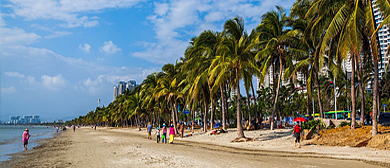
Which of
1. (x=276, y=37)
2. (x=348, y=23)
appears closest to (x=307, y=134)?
(x=348, y=23)

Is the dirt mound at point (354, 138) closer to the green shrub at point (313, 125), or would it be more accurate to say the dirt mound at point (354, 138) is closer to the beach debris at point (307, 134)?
the beach debris at point (307, 134)

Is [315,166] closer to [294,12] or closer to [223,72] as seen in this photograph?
[223,72]

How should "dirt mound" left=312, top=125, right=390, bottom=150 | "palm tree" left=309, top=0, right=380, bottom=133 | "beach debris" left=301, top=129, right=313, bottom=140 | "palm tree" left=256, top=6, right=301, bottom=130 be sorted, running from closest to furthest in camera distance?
"palm tree" left=309, top=0, right=380, bottom=133 → "dirt mound" left=312, top=125, right=390, bottom=150 → "beach debris" left=301, top=129, right=313, bottom=140 → "palm tree" left=256, top=6, right=301, bottom=130

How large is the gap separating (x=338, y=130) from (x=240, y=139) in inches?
263

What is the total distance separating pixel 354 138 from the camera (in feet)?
50.1

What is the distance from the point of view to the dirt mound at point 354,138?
1346 centimetres

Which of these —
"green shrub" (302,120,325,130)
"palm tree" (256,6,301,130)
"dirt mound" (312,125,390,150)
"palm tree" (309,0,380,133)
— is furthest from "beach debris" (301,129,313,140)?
"palm tree" (256,6,301,130)

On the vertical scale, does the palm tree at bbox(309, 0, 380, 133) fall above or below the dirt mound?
above

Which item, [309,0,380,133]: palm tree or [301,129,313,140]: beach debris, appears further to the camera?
[301,129,313,140]: beach debris

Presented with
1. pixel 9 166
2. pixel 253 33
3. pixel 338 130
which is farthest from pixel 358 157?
pixel 253 33

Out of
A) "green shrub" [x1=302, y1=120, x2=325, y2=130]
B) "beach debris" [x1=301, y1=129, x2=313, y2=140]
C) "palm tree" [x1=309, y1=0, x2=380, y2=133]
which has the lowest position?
"beach debris" [x1=301, y1=129, x2=313, y2=140]

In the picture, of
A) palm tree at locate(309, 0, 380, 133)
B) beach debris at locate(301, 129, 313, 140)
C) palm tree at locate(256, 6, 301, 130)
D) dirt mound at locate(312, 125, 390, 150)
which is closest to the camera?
palm tree at locate(309, 0, 380, 133)

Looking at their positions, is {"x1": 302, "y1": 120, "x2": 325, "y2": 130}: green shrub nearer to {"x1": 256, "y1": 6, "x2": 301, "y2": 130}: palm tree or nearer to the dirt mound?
the dirt mound

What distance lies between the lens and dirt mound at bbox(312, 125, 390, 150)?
44.2ft
